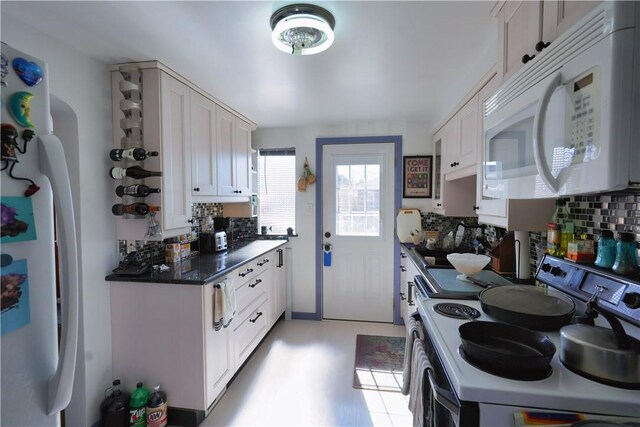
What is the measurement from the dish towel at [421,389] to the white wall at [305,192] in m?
2.27

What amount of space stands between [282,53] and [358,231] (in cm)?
215

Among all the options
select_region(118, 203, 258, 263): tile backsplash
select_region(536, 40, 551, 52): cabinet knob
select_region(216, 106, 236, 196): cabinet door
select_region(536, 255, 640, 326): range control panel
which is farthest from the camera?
select_region(216, 106, 236, 196): cabinet door

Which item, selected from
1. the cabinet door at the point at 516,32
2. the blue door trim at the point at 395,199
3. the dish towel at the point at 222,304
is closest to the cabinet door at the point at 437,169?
the blue door trim at the point at 395,199

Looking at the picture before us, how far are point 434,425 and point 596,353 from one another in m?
0.55

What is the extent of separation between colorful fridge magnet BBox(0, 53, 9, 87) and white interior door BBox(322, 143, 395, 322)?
108 inches

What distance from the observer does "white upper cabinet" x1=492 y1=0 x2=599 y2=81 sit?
2.87 ft

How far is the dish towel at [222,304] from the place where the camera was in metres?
1.85

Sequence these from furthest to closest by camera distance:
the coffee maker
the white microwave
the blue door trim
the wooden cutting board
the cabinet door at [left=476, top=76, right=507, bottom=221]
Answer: the blue door trim → the wooden cutting board → the coffee maker → the cabinet door at [left=476, top=76, right=507, bottom=221] → the white microwave

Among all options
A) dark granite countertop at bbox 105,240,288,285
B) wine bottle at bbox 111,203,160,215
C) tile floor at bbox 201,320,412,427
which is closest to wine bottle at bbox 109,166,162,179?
wine bottle at bbox 111,203,160,215

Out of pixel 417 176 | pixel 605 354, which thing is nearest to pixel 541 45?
pixel 605 354

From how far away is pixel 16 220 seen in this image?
2.37 feet

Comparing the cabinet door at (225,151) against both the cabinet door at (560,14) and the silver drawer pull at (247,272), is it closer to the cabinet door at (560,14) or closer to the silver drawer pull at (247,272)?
the silver drawer pull at (247,272)

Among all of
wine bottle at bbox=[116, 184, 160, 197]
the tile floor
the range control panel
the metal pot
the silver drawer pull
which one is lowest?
the tile floor

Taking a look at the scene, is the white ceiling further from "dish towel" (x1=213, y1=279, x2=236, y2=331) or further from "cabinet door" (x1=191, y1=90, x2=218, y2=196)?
"dish towel" (x1=213, y1=279, x2=236, y2=331)
